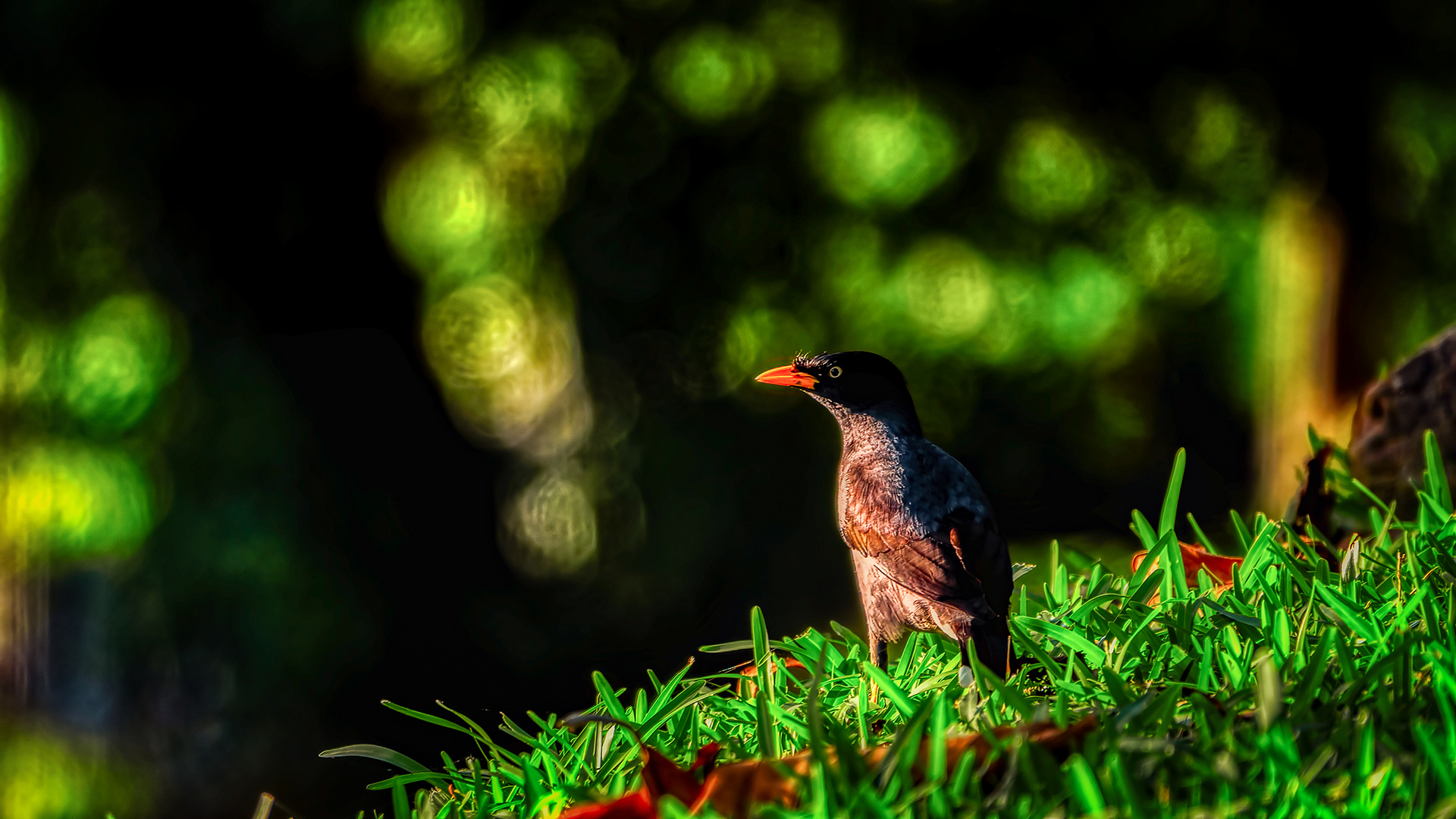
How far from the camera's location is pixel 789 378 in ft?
6.43

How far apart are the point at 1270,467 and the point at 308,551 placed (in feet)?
14.6

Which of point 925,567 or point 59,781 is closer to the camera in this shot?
point 925,567

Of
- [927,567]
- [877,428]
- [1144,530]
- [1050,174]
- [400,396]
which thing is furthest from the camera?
[400,396]

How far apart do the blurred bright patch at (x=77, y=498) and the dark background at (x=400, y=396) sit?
0.13 metres

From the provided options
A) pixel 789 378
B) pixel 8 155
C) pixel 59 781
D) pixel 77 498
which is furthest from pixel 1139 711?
pixel 8 155

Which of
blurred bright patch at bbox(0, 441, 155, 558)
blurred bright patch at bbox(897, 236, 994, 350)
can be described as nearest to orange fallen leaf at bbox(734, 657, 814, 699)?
blurred bright patch at bbox(897, 236, 994, 350)

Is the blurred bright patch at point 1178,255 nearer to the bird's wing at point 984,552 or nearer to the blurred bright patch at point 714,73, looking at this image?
the blurred bright patch at point 714,73

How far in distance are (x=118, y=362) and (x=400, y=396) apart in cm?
132

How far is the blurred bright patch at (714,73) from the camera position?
489 cm

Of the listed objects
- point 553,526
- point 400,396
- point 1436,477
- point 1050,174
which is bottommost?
point 553,526

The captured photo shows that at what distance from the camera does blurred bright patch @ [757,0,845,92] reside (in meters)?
4.89

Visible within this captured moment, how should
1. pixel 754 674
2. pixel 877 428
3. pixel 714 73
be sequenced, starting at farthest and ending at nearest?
pixel 714 73 → pixel 877 428 → pixel 754 674

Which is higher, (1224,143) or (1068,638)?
(1224,143)

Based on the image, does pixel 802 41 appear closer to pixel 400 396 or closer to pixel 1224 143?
pixel 1224 143
